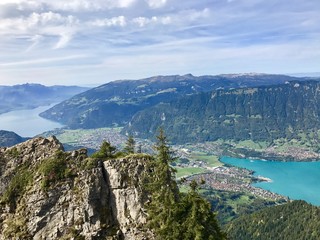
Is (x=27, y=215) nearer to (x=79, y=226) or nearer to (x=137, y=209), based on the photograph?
(x=79, y=226)

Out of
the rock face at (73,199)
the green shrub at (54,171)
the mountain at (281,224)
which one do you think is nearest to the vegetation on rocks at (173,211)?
the rock face at (73,199)

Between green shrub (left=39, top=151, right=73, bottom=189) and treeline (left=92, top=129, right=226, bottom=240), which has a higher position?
green shrub (left=39, top=151, right=73, bottom=189)

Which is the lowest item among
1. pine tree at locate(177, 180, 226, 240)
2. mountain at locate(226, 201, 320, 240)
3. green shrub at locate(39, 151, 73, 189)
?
mountain at locate(226, 201, 320, 240)

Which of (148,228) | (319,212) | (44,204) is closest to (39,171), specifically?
(44,204)

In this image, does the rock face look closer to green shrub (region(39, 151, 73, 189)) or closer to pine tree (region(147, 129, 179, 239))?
green shrub (region(39, 151, 73, 189))

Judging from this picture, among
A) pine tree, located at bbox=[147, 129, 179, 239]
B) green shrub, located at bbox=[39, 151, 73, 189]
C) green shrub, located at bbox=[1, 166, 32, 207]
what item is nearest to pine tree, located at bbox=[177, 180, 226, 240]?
pine tree, located at bbox=[147, 129, 179, 239]

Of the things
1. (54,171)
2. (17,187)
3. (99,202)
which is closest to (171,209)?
(99,202)
